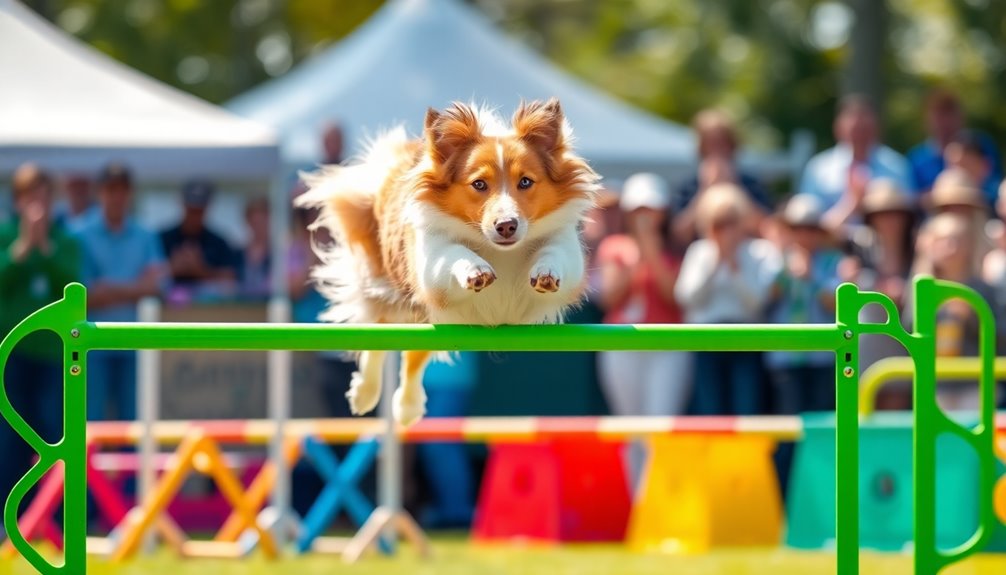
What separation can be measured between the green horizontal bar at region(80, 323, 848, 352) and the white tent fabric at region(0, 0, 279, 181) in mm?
6108

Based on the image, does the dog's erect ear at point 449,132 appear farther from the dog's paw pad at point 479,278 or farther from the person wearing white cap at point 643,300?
the person wearing white cap at point 643,300

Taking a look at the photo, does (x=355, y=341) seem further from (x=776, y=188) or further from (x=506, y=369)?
(x=776, y=188)

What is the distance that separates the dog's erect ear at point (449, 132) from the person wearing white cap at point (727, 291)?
14.4 ft

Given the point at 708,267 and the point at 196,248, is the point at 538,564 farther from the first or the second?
the point at 196,248

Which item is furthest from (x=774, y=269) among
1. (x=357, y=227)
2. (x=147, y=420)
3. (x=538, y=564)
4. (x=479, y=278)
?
(x=479, y=278)

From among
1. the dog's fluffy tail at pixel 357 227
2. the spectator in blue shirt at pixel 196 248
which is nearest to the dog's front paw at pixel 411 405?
the dog's fluffy tail at pixel 357 227

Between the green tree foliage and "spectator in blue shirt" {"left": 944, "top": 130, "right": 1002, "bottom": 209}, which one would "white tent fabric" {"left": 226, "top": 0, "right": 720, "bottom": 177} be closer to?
"spectator in blue shirt" {"left": 944, "top": 130, "right": 1002, "bottom": 209}

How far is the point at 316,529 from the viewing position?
331 inches

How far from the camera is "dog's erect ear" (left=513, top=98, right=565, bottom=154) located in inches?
210

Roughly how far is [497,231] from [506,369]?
5757 mm

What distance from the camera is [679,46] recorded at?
26.9 meters

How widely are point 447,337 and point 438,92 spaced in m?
9.29

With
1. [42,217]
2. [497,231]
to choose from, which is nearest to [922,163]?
[42,217]

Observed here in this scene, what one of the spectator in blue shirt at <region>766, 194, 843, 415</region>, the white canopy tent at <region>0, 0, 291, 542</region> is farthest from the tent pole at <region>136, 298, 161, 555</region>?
the spectator in blue shirt at <region>766, 194, 843, 415</region>
